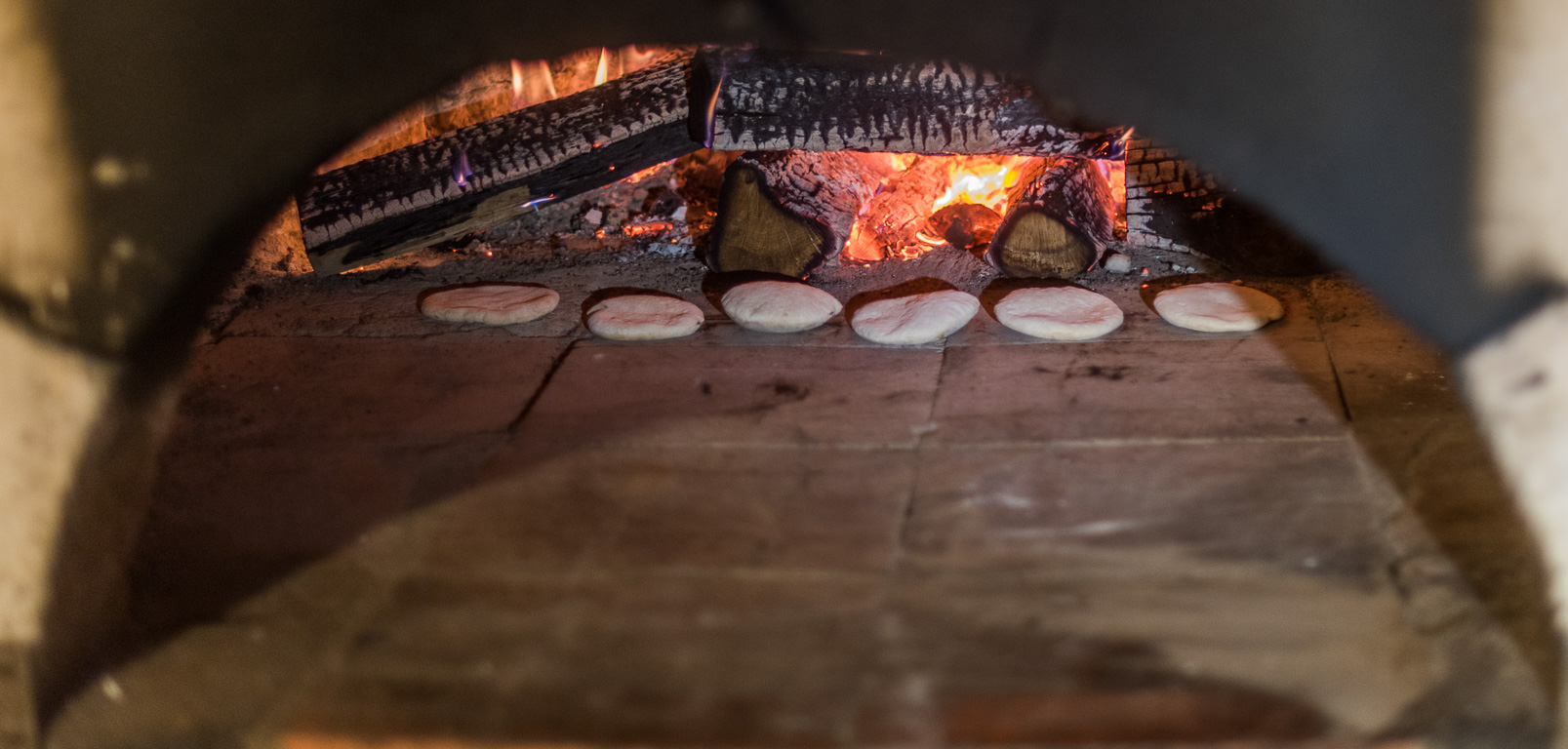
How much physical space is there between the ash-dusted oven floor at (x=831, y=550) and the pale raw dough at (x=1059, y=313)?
0.28 feet

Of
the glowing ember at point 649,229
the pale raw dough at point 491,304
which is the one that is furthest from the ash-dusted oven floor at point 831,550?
the glowing ember at point 649,229

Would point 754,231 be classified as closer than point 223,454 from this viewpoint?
No

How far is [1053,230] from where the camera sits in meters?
2.97

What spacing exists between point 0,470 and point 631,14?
3.95 feet

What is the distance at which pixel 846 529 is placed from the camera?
6.00 feet

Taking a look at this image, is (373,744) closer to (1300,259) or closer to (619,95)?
(619,95)

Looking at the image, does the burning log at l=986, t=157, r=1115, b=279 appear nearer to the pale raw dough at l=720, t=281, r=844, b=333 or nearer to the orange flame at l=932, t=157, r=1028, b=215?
the orange flame at l=932, t=157, r=1028, b=215

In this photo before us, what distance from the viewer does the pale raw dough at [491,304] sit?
2787mm

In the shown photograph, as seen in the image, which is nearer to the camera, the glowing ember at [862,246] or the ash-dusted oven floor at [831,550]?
the ash-dusted oven floor at [831,550]

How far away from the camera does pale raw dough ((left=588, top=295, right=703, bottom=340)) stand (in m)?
2.68

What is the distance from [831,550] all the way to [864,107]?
172 cm

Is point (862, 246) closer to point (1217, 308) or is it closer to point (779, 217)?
point (779, 217)

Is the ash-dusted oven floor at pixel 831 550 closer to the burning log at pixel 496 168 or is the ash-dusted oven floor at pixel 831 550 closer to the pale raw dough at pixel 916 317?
the pale raw dough at pixel 916 317

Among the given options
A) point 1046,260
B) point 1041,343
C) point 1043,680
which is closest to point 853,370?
point 1041,343
